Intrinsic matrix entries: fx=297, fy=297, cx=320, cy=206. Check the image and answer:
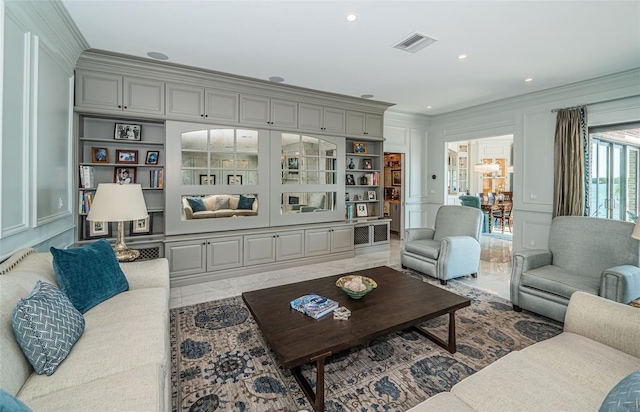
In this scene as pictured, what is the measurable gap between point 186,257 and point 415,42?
3.63 m

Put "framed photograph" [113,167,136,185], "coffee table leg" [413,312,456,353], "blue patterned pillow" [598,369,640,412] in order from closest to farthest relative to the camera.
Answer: "blue patterned pillow" [598,369,640,412] → "coffee table leg" [413,312,456,353] → "framed photograph" [113,167,136,185]

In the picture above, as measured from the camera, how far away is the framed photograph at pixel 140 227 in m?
3.82

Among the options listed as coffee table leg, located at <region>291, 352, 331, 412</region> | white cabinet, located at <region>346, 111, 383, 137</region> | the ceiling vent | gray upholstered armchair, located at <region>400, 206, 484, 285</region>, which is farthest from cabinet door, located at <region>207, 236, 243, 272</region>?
the ceiling vent

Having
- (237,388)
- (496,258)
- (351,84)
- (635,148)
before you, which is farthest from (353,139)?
(237,388)

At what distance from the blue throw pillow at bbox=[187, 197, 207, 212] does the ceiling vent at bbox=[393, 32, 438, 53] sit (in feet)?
9.98

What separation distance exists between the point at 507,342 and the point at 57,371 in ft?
9.59

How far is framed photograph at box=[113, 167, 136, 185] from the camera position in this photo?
371cm

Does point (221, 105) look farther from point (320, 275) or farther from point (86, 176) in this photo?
point (320, 275)

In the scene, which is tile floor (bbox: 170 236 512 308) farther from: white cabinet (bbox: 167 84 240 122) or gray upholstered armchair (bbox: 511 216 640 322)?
white cabinet (bbox: 167 84 240 122)

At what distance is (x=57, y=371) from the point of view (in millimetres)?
1312

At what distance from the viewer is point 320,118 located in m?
4.87

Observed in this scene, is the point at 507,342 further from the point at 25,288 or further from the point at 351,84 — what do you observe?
the point at 351,84

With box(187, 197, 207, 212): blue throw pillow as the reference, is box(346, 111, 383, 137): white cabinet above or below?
above

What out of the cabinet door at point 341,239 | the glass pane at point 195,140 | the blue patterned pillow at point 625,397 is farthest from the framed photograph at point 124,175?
the blue patterned pillow at point 625,397
